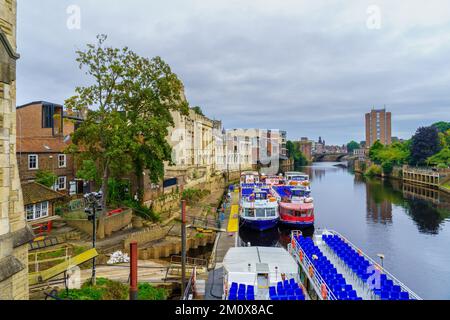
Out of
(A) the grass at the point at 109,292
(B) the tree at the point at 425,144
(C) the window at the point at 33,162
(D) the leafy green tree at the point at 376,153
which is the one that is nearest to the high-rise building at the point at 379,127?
(D) the leafy green tree at the point at 376,153

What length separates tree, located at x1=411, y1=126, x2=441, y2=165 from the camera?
8450 centimetres

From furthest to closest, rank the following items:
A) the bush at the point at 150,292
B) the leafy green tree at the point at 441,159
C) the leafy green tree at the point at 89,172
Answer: the leafy green tree at the point at 441,159
the leafy green tree at the point at 89,172
the bush at the point at 150,292

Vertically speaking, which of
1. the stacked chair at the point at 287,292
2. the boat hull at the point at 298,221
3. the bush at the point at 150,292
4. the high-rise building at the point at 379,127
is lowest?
the boat hull at the point at 298,221

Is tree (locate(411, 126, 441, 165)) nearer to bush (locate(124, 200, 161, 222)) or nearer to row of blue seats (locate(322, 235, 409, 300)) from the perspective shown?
row of blue seats (locate(322, 235, 409, 300))

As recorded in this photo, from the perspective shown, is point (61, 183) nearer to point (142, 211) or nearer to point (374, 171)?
point (142, 211)

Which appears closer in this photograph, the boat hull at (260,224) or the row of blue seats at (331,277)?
the row of blue seats at (331,277)

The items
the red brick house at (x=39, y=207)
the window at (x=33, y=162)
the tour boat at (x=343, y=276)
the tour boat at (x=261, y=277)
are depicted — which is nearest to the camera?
the tour boat at (x=261, y=277)

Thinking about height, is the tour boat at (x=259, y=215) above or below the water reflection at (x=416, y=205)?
above

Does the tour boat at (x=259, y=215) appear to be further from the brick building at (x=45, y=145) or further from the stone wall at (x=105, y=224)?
the brick building at (x=45, y=145)

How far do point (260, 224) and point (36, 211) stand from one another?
836 inches

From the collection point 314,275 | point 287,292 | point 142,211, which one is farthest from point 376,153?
point 287,292

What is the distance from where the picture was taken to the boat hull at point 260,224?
108ft

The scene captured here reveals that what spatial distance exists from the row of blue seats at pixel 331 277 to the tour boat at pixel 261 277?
1208 millimetres
